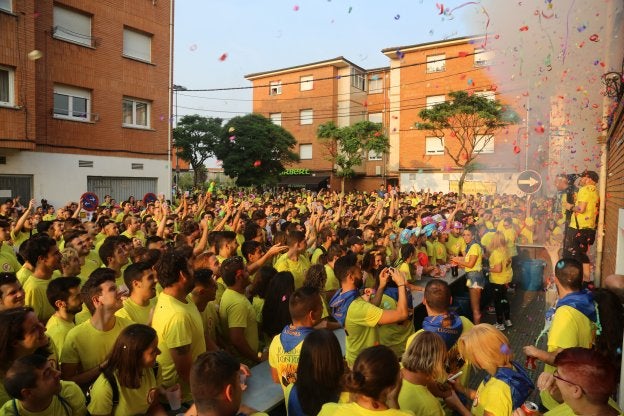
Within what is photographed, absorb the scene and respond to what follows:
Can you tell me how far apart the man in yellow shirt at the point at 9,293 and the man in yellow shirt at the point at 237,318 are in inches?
64.7

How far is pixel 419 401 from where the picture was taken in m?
2.72

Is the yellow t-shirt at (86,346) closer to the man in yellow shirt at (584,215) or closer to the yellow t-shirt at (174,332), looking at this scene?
the yellow t-shirt at (174,332)

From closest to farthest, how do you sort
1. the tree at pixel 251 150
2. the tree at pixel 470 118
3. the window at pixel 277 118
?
the tree at pixel 470 118 < the tree at pixel 251 150 < the window at pixel 277 118

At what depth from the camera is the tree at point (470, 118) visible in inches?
972

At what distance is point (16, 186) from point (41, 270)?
12872mm

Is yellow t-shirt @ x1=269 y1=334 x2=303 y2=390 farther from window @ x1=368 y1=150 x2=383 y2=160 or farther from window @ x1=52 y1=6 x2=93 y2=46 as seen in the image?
window @ x1=368 y1=150 x2=383 y2=160

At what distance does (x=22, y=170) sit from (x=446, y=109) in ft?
69.4

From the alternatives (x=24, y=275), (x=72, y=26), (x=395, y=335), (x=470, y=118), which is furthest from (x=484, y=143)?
(x=24, y=275)

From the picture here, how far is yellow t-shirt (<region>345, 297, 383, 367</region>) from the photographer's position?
3.67m

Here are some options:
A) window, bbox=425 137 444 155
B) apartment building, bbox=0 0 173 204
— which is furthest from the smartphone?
window, bbox=425 137 444 155

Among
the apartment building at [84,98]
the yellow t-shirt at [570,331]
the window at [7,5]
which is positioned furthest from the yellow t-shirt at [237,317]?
the window at [7,5]

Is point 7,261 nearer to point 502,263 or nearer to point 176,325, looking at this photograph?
point 176,325

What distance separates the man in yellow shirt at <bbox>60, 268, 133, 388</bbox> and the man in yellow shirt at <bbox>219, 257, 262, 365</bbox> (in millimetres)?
936

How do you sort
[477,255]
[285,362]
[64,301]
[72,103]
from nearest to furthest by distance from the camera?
[285,362] < [64,301] < [477,255] < [72,103]
